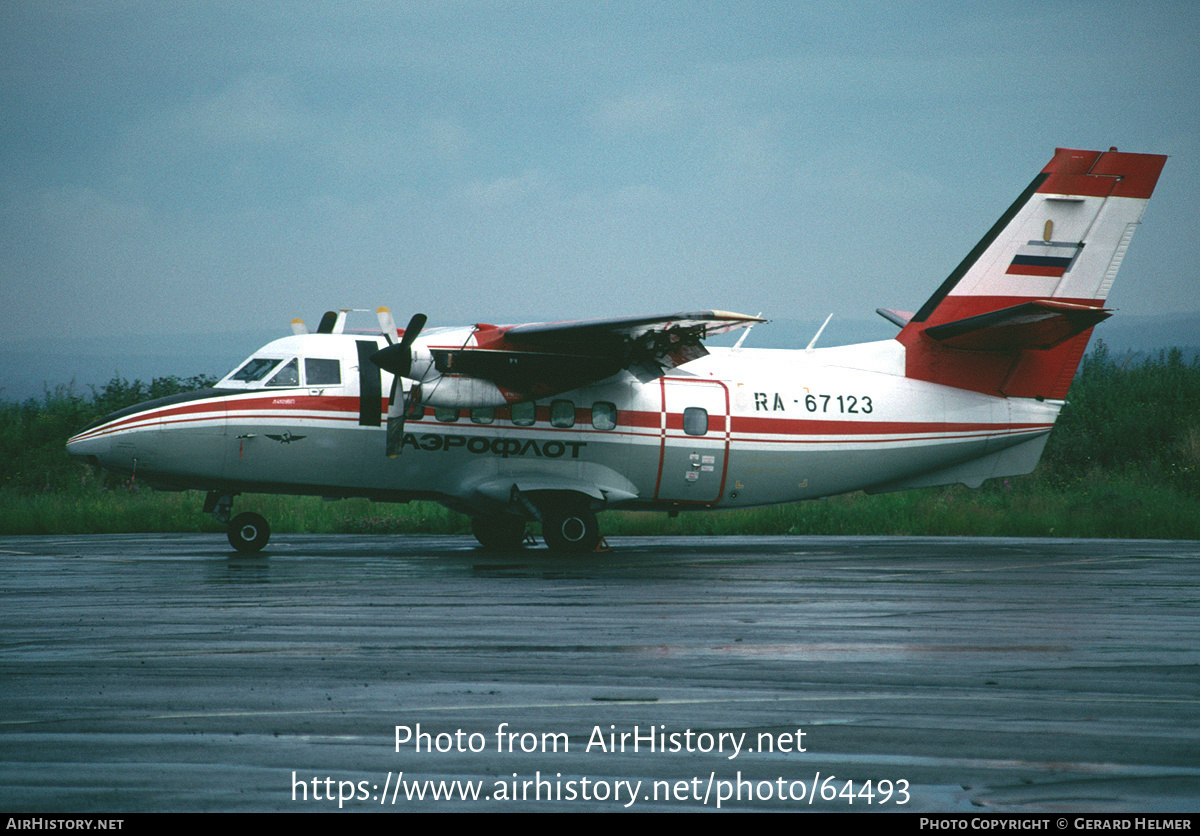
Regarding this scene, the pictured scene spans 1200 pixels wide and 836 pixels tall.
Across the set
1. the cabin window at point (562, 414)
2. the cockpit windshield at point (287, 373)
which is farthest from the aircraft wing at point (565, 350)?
the cockpit windshield at point (287, 373)

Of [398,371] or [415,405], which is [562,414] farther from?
[398,371]

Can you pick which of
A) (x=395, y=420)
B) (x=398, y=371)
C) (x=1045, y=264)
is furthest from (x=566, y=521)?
(x=1045, y=264)

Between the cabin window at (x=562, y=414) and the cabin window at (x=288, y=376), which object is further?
the cabin window at (x=562, y=414)

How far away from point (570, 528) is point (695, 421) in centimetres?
278

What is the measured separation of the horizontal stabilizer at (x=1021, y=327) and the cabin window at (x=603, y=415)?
19.2 ft

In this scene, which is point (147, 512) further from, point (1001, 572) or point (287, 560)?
point (1001, 572)

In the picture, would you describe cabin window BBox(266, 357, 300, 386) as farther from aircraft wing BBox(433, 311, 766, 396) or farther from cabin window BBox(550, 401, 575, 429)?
cabin window BBox(550, 401, 575, 429)

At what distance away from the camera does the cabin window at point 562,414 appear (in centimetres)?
1681

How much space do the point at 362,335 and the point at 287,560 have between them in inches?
164

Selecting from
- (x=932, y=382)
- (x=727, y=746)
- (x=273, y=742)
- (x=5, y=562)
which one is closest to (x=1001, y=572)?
(x=932, y=382)

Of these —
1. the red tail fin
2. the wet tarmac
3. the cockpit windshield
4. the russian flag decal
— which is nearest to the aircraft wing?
the cockpit windshield

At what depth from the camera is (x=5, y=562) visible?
1483 centimetres

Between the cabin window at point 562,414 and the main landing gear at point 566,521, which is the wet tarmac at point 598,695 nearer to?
the main landing gear at point 566,521

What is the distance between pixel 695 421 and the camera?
1739 cm
